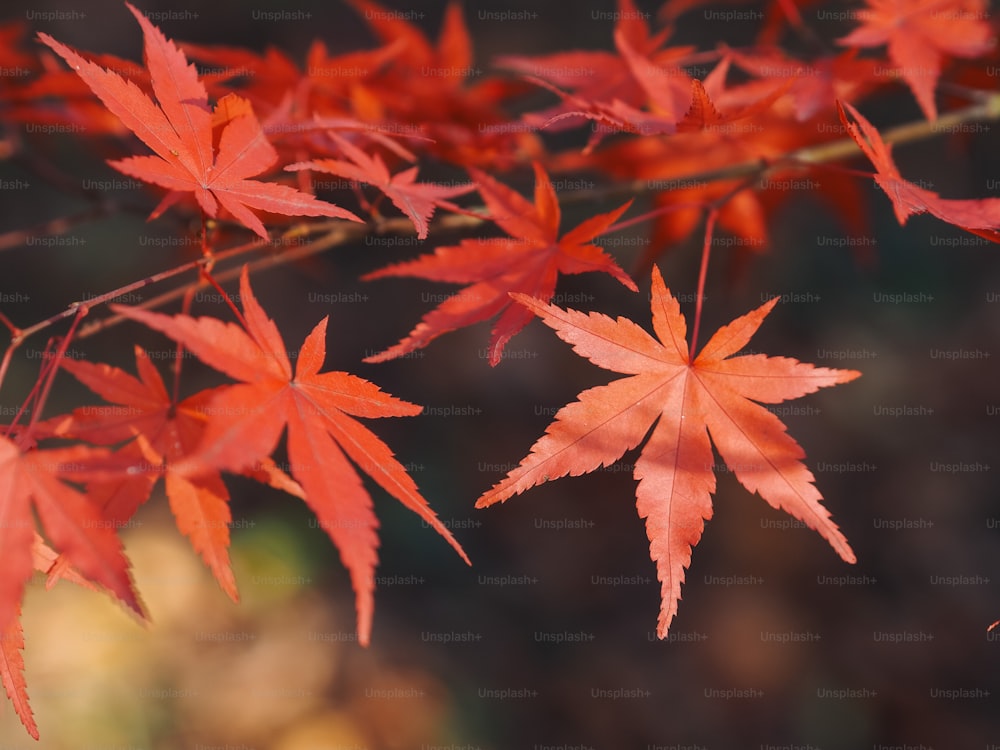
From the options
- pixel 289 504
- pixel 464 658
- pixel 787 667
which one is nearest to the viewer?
pixel 787 667

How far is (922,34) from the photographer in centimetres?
116

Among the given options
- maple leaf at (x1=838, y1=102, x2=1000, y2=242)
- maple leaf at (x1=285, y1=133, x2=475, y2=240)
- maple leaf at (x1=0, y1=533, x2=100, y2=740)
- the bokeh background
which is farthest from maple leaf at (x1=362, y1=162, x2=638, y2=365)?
the bokeh background

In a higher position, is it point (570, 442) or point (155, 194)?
point (155, 194)

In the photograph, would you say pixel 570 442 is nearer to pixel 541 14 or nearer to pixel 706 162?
pixel 706 162

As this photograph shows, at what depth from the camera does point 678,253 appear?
3.15 m

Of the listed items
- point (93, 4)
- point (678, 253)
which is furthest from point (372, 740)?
point (93, 4)

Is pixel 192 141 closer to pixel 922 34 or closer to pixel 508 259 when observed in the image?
pixel 508 259

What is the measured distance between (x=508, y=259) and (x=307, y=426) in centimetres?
41

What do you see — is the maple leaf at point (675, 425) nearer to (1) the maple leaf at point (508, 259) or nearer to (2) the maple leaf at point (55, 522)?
(1) the maple leaf at point (508, 259)

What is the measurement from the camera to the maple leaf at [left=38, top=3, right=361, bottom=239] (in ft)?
2.78

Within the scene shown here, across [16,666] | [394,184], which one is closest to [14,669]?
[16,666]

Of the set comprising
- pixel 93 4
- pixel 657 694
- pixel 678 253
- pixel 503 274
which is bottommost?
pixel 657 694

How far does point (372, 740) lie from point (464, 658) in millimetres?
402

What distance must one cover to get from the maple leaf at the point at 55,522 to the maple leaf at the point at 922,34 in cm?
128
